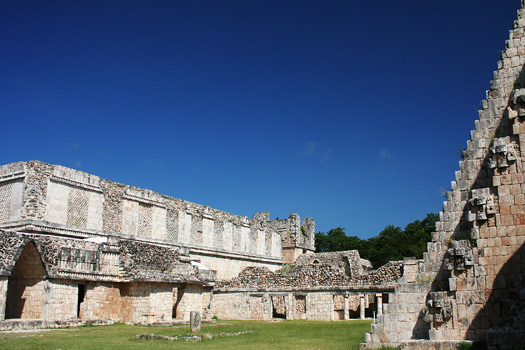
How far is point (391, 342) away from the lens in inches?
406

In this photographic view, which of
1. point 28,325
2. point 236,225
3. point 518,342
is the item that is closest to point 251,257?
point 236,225

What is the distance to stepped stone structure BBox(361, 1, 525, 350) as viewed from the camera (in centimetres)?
932

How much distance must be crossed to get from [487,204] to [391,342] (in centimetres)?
348

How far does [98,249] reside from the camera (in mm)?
20047

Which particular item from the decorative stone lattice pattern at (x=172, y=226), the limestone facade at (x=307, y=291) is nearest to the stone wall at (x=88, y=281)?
the limestone facade at (x=307, y=291)

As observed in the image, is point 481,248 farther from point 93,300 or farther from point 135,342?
point 93,300

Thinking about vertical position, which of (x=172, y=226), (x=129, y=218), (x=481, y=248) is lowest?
(x=481, y=248)

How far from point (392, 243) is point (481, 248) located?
147ft

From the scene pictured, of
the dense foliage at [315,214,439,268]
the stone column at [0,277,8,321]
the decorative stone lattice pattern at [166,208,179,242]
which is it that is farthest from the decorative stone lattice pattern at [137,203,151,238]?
the dense foliage at [315,214,439,268]

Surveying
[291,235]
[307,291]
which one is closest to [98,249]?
[307,291]

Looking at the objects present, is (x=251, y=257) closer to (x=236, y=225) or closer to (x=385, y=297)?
(x=236, y=225)

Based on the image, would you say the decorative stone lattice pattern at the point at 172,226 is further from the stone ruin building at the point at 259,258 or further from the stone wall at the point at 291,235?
the stone wall at the point at 291,235

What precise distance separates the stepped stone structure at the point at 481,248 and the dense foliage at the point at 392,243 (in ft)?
117

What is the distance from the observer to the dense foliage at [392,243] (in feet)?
166
